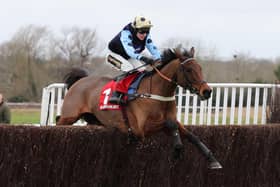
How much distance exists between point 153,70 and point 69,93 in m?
1.72

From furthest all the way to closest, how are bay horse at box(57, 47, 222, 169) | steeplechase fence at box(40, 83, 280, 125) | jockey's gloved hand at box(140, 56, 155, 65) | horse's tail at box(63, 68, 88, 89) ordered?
1. steeplechase fence at box(40, 83, 280, 125)
2. horse's tail at box(63, 68, 88, 89)
3. jockey's gloved hand at box(140, 56, 155, 65)
4. bay horse at box(57, 47, 222, 169)

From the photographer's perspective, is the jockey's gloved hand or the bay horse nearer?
the bay horse

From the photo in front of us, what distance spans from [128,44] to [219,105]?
11.9 ft

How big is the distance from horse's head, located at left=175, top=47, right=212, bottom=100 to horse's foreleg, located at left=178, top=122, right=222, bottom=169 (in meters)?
0.57

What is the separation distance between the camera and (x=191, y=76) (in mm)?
5551

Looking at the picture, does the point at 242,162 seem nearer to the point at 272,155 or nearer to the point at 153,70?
the point at 272,155

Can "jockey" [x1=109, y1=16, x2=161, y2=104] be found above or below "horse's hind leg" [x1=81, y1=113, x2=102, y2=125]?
above

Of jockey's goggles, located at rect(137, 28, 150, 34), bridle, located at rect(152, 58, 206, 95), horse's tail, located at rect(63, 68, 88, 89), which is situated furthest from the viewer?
horse's tail, located at rect(63, 68, 88, 89)

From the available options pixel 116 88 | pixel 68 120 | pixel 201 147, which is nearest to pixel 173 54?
pixel 116 88

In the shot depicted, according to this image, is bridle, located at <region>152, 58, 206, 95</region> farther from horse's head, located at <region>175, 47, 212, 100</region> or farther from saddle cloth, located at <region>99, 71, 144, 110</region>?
saddle cloth, located at <region>99, 71, 144, 110</region>

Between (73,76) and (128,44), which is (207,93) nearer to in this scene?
(128,44)

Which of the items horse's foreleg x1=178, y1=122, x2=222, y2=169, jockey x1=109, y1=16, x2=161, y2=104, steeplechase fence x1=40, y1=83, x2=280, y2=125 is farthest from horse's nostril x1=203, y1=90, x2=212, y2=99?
steeplechase fence x1=40, y1=83, x2=280, y2=125

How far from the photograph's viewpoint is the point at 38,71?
36.1 metres

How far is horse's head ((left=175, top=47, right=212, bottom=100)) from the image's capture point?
535cm
